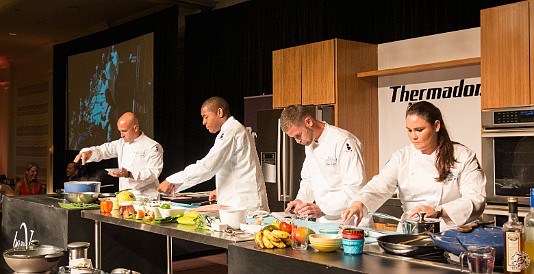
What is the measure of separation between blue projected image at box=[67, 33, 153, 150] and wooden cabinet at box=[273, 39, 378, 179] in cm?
305

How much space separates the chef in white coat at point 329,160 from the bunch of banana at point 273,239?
101 cm

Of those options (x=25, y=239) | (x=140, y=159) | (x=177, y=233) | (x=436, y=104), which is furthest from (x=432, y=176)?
(x=140, y=159)

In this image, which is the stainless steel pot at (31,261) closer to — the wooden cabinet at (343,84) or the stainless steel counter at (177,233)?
the stainless steel counter at (177,233)

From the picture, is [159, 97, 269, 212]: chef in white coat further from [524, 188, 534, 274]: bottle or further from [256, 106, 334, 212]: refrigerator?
[524, 188, 534, 274]: bottle

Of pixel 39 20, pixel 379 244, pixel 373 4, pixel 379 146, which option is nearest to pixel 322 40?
pixel 373 4

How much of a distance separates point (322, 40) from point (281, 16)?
87 cm

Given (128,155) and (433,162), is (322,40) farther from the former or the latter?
(433,162)

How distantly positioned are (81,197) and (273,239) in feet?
6.85

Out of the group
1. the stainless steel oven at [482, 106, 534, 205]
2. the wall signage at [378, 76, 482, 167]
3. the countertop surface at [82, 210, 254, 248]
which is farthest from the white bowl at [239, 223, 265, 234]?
the wall signage at [378, 76, 482, 167]

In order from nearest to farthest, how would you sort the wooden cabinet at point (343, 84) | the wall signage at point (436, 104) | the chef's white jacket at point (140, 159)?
the wall signage at point (436, 104) → the chef's white jacket at point (140, 159) → the wooden cabinet at point (343, 84)

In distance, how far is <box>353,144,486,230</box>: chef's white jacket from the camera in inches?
110

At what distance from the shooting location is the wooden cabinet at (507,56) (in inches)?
167

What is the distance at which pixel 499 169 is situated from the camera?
14.4ft

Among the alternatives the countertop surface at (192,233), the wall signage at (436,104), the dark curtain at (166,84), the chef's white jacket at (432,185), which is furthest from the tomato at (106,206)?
the dark curtain at (166,84)
